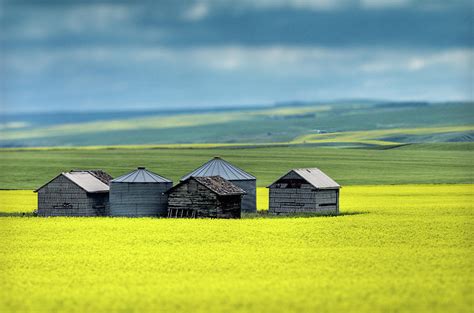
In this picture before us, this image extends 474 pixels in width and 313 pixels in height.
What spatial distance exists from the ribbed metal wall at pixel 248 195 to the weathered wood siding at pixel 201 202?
19.0 feet

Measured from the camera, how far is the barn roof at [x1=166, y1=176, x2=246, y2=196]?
71688mm

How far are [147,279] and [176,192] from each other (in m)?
36.3

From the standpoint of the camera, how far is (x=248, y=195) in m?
79.2

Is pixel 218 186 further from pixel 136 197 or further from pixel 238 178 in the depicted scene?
pixel 238 178

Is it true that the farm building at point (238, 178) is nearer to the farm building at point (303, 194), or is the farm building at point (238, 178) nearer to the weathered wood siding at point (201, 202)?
the farm building at point (303, 194)

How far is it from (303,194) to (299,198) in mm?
412

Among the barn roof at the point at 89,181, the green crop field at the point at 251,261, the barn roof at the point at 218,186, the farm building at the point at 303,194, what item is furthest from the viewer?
the farm building at the point at 303,194

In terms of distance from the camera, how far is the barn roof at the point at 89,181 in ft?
249

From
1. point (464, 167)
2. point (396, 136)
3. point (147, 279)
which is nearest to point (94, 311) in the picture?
point (147, 279)

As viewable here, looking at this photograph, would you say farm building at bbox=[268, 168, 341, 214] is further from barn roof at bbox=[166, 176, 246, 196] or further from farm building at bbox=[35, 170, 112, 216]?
farm building at bbox=[35, 170, 112, 216]

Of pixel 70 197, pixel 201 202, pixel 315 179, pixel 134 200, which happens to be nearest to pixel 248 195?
pixel 315 179

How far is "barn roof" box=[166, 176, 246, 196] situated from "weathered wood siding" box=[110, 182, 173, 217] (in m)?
2.11

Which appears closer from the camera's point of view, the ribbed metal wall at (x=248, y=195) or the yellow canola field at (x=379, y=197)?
the ribbed metal wall at (x=248, y=195)

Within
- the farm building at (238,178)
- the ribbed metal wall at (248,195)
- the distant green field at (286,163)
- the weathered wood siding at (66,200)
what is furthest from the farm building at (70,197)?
the distant green field at (286,163)
